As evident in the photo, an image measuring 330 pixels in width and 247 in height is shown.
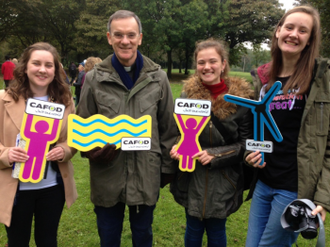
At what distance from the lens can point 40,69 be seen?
1745mm

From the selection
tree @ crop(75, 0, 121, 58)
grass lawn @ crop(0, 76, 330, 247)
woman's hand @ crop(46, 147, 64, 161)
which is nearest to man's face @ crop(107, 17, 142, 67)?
woman's hand @ crop(46, 147, 64, 161)

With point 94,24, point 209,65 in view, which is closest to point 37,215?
point 209,65

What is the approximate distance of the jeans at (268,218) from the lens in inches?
64.7

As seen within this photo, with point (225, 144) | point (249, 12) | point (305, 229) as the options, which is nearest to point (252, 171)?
point (225, 144)

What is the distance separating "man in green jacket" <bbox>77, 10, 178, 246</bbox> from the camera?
1.74 metres

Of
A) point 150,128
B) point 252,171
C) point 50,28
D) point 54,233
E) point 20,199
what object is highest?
point 50,28

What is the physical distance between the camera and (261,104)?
63.7 inches

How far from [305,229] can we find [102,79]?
1.59 m

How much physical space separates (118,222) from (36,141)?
0.86 meters

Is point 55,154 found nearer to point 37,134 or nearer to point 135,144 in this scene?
point 37,134

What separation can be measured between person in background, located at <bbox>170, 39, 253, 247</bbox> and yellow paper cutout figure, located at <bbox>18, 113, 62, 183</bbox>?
2.91ft

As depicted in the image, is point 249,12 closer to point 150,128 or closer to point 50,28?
point 50,28

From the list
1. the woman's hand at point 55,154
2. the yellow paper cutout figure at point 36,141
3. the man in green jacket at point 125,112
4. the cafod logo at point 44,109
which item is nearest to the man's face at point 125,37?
the man in green jacket at point 125,112

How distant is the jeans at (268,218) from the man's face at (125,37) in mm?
1345
